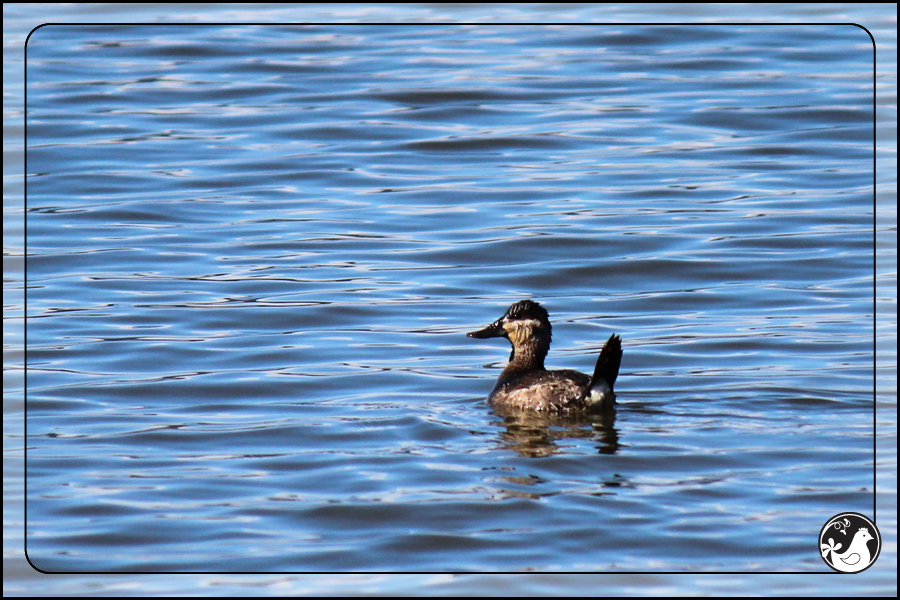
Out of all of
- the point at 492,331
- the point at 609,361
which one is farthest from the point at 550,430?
the point at 492,331

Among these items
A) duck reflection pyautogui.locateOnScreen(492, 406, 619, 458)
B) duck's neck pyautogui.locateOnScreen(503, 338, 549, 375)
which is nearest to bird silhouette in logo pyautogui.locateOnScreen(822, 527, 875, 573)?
duck reflection pyautogui.locateOnScreen(492, 406, 619, 458)

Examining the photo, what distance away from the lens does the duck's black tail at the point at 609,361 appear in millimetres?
7410

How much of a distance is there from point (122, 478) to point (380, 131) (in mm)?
8663

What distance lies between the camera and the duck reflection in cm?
707

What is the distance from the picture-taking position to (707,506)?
5934mm

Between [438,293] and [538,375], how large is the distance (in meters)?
2.42

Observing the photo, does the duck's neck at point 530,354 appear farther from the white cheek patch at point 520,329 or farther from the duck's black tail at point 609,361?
the duck's black tail at point 609,361

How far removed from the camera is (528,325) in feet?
28.1

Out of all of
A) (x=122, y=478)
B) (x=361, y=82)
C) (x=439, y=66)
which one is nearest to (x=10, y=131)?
(x=122, y=478)

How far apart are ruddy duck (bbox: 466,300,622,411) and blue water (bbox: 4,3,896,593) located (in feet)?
0.58

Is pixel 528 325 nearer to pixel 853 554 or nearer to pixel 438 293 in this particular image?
pixel 438 293

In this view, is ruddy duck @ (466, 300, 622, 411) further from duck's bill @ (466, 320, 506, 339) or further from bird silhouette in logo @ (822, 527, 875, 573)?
bird silhouette in logo @ (822, 527, 875, 573)

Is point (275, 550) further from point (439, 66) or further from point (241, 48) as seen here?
point (241, 48)

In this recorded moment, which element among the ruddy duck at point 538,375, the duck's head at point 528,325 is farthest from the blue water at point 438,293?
the duck's head at point 528,325
